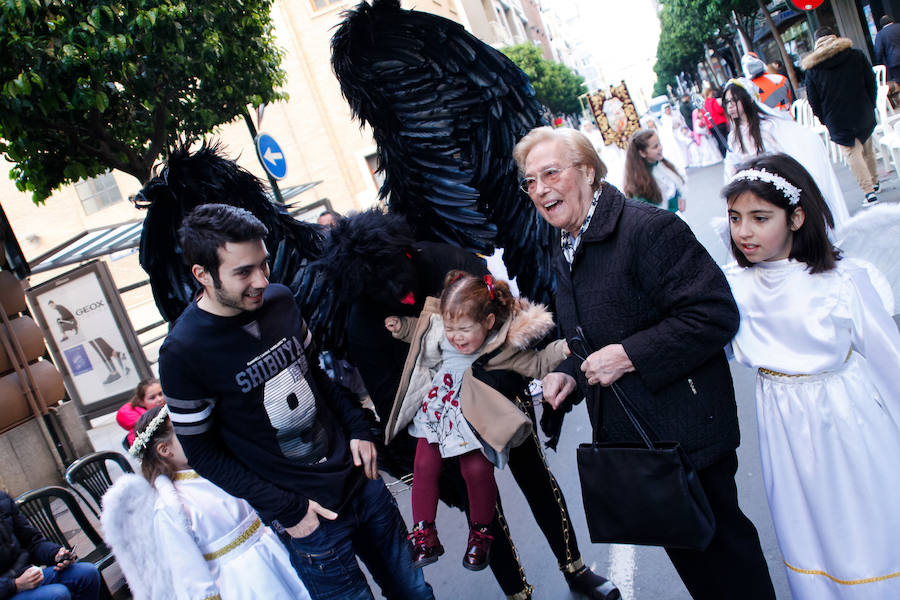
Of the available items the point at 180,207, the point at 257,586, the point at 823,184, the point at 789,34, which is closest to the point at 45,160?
the point at 180,207

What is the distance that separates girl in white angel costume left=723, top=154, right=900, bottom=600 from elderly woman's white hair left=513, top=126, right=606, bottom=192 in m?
0.50

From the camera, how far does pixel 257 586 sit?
2773 mm

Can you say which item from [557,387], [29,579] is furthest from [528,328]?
[29,579]

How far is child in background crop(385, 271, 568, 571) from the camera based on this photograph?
2365mm

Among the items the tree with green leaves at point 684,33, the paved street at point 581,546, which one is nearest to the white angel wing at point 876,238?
the paved street at point 581,546

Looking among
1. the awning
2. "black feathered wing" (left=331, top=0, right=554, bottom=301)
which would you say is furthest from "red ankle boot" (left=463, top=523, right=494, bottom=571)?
the awning

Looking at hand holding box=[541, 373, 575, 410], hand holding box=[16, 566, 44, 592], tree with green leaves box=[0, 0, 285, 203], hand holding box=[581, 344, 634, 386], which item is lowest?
hand holding box=[16, 566, 44, 592]

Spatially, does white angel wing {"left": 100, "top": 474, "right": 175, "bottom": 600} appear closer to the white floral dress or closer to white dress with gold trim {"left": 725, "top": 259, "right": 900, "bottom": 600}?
the white floral dress

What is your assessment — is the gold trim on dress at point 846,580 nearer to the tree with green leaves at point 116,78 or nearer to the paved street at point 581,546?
the paved street at point 581,546

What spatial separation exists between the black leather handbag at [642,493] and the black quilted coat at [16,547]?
3.23 meters

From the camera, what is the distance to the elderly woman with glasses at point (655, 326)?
178 cm

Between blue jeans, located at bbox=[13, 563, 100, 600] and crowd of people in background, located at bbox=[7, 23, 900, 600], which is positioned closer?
crowd of people in background, located at bbox=[7, 23, 900, 600]

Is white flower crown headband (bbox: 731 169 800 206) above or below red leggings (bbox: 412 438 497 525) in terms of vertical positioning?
above

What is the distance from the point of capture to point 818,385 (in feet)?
6.73
